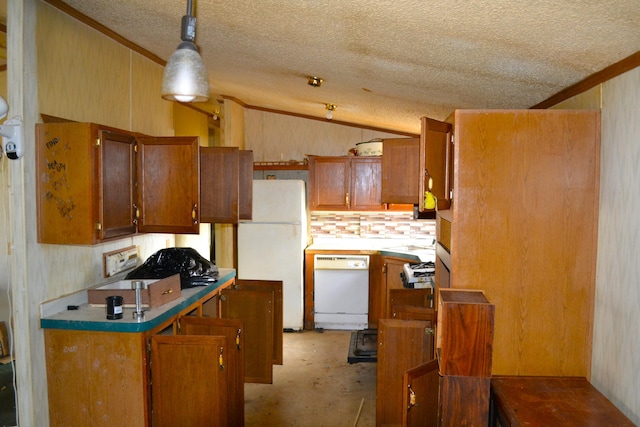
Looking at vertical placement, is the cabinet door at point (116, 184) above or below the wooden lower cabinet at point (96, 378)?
above

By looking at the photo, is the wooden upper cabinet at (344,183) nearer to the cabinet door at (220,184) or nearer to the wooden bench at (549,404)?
the cabinet door at (220,184)

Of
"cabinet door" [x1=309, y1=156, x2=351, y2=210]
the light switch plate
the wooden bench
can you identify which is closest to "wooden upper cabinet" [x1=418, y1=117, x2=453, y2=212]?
the wooden bench

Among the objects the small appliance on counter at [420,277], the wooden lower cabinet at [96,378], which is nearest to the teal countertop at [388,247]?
the small appliance on counter at [420,277]

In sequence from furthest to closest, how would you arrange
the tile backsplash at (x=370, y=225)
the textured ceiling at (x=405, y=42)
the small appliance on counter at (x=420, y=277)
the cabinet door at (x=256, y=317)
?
1. the tile backsplash at (x=370, y=225)
2. the small appliance on counter at (x=420, y=277)
3. the cabinet door at (x=256, y=317)
4. the textured ceiling at (x=405, y=42)

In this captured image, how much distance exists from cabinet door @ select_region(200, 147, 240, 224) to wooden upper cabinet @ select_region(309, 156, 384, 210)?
6.26 feet

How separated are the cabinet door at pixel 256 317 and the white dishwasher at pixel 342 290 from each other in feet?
4.77

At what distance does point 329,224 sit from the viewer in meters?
5.38

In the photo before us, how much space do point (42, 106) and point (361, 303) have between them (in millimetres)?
3438

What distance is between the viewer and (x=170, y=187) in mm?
2799

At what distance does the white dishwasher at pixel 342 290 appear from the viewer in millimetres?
4691

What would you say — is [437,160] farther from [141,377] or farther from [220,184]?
[141,377]

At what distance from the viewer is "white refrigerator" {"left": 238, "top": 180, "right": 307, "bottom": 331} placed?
467 centimetres

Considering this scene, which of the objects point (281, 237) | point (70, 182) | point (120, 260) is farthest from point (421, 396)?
point (281, 237)

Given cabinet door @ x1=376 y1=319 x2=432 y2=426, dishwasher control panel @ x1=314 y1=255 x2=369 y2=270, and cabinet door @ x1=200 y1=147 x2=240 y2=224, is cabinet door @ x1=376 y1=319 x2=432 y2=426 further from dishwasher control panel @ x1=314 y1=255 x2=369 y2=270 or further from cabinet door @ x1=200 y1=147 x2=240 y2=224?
dishwasher control panel @ x1=314 y1=255 x2=369 y2=270
